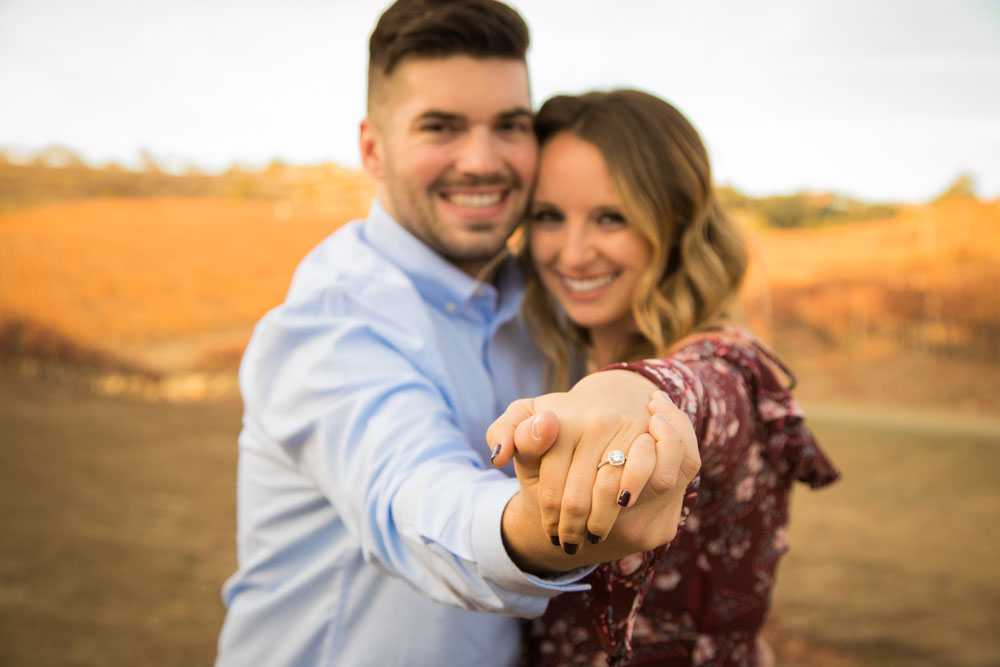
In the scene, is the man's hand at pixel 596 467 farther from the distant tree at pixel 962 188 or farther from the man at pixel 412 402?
the distant tree at pixel 962 188

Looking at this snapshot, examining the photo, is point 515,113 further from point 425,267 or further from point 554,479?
point 554,479

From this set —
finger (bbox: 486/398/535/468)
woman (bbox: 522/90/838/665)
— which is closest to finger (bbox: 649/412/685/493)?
finger (bbox: 486/398/535/468)

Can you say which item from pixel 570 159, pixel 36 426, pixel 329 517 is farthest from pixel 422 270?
pixel 36 426

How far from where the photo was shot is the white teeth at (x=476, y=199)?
154cm

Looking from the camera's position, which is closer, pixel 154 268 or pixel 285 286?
Answer: pixel 154 268

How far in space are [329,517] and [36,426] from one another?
18.3 feet

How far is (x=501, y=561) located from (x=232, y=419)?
5.75 m

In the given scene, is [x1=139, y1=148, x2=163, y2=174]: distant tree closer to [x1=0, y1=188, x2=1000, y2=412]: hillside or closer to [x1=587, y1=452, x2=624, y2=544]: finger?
[x1=0, y1=188, x2=1000, y2=412]: hillside

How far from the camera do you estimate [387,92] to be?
63.2 inches

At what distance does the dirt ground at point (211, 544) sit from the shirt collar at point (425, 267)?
9.22 ft

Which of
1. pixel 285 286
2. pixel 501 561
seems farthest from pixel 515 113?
pixel 285 286

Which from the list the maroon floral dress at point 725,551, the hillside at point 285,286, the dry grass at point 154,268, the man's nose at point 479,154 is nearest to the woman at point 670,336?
the maroon floral dress at point 725,551

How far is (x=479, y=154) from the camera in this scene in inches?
59.4

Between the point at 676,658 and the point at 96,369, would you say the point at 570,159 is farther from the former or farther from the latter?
the point at 96,369
